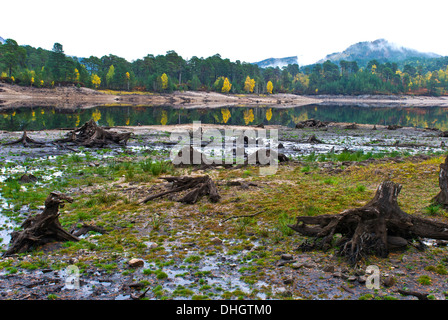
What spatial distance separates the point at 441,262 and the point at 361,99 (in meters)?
179

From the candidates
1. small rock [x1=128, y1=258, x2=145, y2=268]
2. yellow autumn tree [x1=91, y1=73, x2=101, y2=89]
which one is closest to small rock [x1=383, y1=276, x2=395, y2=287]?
small rock [x1=128, y1=258, x2=145, y2=268]

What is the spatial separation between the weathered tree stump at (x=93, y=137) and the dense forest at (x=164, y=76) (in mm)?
88933

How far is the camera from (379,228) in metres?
7.39

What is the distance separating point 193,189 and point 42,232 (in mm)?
5749

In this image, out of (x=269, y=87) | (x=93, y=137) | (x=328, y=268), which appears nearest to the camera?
(x=328, y=268)

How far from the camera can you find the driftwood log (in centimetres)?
730

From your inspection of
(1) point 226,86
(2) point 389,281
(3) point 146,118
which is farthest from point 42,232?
(1) point 226,86

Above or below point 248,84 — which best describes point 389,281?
below

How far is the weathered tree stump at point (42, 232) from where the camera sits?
804cm

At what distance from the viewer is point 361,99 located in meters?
170

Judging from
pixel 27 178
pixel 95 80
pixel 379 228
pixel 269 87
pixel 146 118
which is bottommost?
pixel 27 178

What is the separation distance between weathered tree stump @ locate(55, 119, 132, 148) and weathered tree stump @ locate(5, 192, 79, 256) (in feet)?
60.4

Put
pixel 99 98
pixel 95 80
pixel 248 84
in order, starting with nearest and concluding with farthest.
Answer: pixel 99 98
pixel 95 80
pixel 248 84

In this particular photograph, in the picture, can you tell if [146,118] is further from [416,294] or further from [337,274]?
[416,294]
